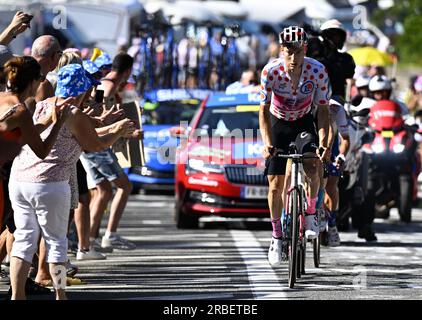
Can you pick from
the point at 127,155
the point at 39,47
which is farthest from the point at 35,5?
the point at 39,47

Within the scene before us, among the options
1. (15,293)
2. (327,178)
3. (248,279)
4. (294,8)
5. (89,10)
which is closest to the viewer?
(15,293)

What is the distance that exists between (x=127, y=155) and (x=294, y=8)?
31.7 m

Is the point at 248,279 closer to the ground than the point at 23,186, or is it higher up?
closer to the ground

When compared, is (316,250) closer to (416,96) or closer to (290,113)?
(290,113)

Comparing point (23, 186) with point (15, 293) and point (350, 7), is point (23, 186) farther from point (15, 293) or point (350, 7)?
point (350, 7)

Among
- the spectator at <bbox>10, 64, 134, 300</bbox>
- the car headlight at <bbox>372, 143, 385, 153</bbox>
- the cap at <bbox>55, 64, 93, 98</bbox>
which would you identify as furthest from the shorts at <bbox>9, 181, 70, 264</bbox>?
the car headlight at <bbox>372, 143, 385, 153</bbox>

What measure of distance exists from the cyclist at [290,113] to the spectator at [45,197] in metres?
2.67

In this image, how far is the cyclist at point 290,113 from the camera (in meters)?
13.3

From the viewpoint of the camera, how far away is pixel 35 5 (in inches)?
1428

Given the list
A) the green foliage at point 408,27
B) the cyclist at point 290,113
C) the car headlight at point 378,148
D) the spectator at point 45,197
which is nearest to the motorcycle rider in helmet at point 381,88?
the car headlight at point 378,148

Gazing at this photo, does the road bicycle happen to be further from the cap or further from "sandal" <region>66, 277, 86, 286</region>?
the cap

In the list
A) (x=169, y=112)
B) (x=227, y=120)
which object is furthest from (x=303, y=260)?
(x=169, y=112)

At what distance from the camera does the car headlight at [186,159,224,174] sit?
61.8ft

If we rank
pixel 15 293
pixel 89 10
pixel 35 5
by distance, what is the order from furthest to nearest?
1. pixel 89 10
2. pixel 35 5
3. pixel 15 293
